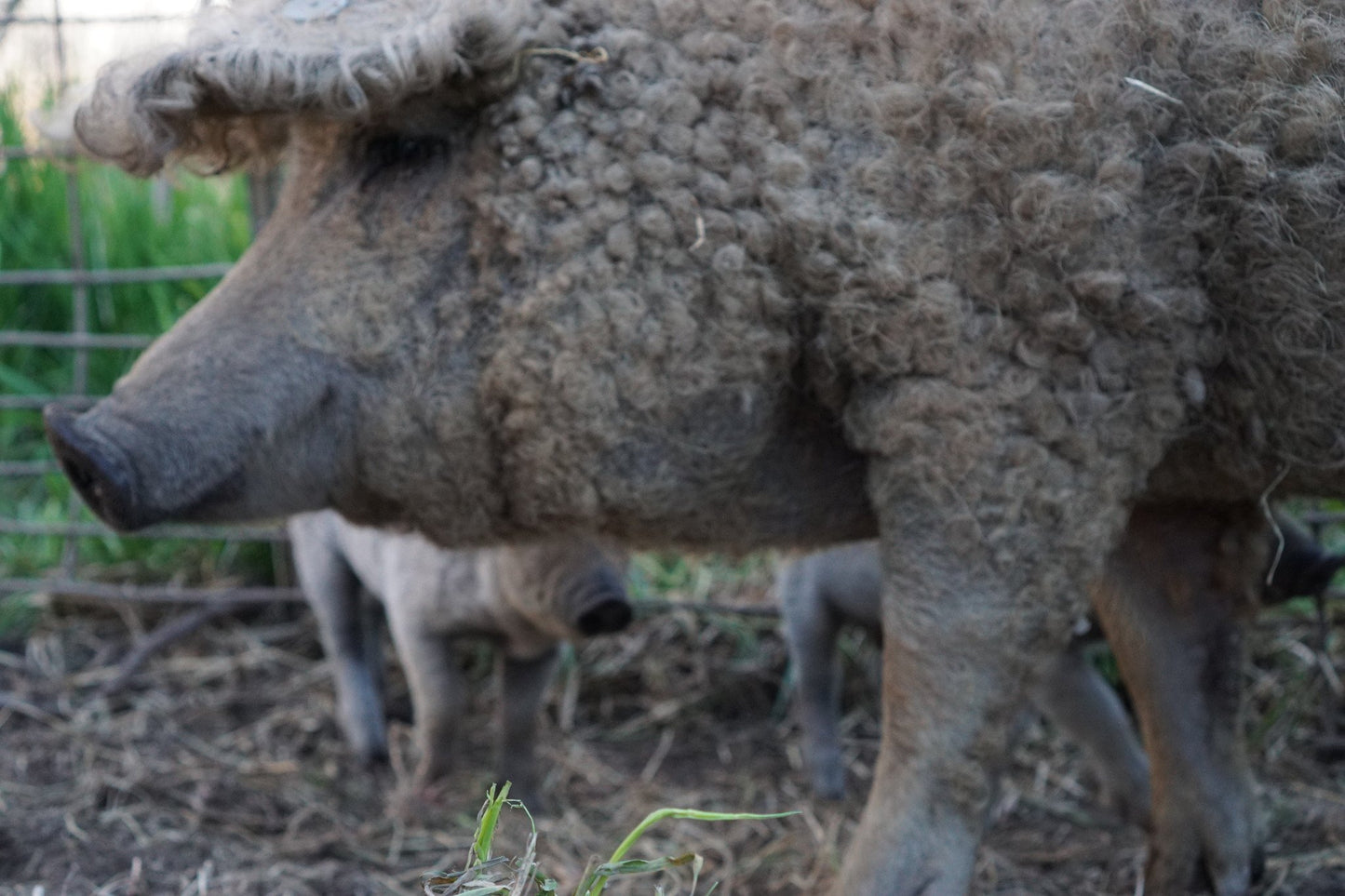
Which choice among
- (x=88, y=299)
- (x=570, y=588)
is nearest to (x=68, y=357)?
(x=88, y=299)

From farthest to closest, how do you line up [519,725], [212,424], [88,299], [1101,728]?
[88,299] → [519,725] → [1101,728] → [212,424]

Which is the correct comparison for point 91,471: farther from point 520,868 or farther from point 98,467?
point 520,868

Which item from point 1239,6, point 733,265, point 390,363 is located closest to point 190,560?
point 390,363

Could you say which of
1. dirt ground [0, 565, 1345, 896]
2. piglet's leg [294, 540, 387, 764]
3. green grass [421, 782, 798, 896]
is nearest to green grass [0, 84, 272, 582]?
dirt ground [0, 565, 1345, 896]

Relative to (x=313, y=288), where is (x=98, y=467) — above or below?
below

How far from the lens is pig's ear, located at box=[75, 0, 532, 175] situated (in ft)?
6.68

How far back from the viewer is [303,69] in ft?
6.64

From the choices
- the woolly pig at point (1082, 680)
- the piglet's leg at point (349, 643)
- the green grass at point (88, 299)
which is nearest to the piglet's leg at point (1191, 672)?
the woolly pig at point (1082, 680)

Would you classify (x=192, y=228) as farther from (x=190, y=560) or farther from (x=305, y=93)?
(x=305, y=93)

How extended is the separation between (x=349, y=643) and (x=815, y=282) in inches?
101

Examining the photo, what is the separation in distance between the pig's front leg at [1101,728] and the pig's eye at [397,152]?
2020 millimetres

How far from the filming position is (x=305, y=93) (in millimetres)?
Answer: 2035

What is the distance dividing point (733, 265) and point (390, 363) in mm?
550

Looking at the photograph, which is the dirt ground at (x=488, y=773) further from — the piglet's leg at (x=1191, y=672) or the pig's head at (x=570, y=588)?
the pig's head at (x=570, y=588)
